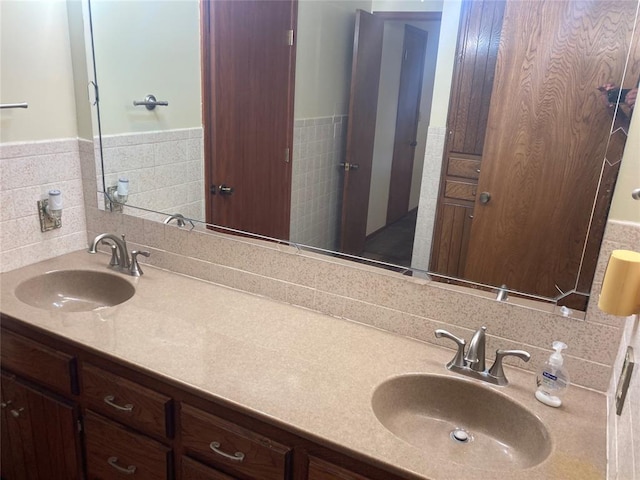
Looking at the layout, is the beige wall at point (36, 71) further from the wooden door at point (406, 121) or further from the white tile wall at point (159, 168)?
the wooden door at point (406, 121)

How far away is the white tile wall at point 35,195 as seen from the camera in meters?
1.79

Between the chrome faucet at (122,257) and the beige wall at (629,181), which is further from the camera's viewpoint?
the chrome faucet at (122,257)

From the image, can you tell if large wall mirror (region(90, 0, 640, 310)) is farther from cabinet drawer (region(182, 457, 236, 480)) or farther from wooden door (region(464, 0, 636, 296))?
cabinet drawer (region(182, 457, 236, 480))

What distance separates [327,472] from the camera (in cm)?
114

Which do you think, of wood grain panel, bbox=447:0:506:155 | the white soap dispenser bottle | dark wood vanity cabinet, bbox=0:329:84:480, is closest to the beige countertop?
the white soap dispenser bottle

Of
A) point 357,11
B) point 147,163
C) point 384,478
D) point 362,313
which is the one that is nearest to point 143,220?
point 147,163

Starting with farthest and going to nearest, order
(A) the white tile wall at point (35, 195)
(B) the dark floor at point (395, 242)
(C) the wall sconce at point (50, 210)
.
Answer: (C) the wall sconce at point (50, 210) → (A) the white tile wall at point (35, 195) → (B) the dark floor at point (395, 242)

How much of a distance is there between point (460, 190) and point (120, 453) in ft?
4.25

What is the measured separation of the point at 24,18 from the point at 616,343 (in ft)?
6.96

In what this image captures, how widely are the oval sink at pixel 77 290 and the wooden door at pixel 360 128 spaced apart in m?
0.84

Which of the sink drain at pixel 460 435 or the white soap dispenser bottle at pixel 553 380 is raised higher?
the white soap dispenser bottle at pixel 553 380

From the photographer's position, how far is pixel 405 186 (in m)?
1.52

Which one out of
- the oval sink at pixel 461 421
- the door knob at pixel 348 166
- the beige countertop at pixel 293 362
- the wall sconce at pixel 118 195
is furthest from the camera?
the wall sconce at pixel 118 195

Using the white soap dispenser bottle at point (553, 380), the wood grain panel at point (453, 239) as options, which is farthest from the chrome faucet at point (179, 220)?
the white soap dispenser bottle at point (553, 380)
